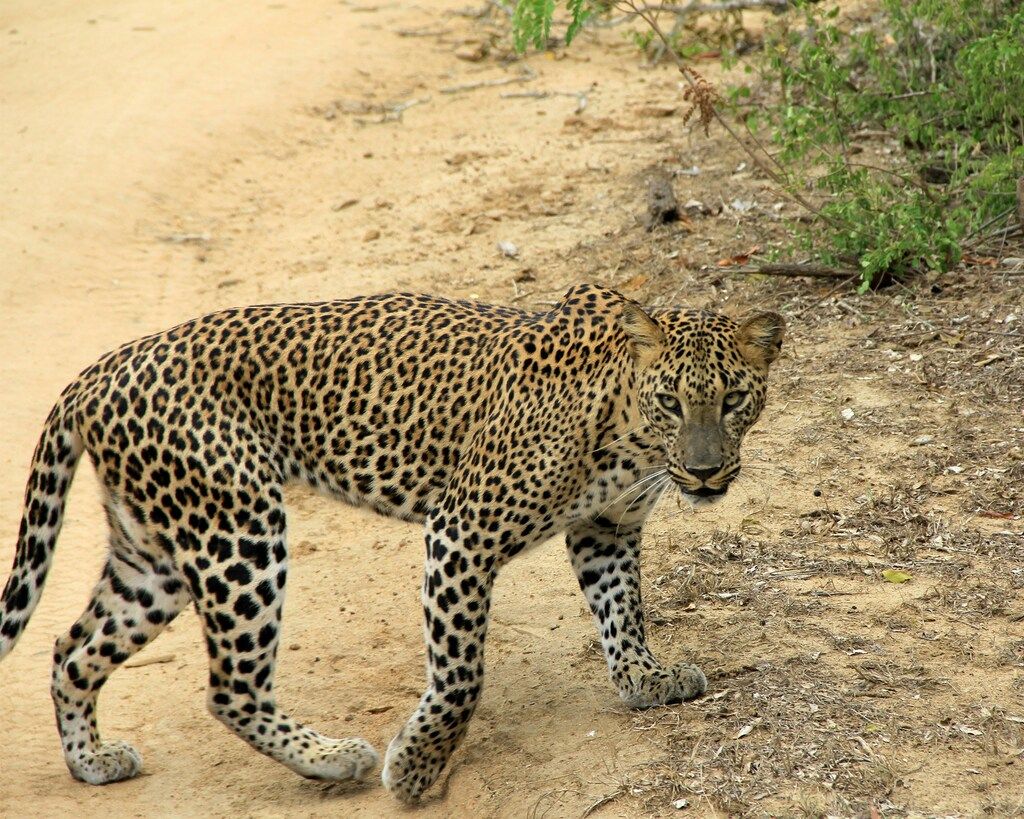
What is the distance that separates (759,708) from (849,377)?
323 cm

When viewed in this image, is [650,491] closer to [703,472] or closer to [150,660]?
[703,472]

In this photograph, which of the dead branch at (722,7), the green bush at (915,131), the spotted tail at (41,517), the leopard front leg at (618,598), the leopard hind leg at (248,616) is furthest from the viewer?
the dead branch at (722,7)

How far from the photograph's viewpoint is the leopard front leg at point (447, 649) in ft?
19.6

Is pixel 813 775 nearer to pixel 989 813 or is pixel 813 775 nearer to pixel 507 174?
pixel 989 813

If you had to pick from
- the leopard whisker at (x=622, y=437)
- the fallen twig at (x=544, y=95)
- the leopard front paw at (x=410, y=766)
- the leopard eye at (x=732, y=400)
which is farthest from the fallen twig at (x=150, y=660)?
the fallen twig at (x=544, y=95)

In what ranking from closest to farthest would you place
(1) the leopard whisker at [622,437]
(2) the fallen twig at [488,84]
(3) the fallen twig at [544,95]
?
(1) the leopard whisker at [622,437] → (3) the fallen twig at [544,95] → (2) the fallen twig at [488,84]

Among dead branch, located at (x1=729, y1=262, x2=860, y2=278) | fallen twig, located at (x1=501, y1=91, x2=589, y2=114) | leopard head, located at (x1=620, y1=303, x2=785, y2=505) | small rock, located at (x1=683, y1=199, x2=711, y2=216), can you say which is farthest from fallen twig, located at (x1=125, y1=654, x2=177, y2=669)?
fallen twig, located at (x1=501, y1=91, x2=589, y2=114)

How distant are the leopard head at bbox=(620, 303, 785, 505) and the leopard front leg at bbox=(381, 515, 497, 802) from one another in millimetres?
960

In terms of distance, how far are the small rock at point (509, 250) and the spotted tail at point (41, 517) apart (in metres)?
5.55

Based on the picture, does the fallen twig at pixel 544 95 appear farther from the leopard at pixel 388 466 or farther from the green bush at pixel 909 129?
the leopard at pixel 388 466

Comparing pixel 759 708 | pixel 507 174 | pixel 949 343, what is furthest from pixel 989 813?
pixel 507 174

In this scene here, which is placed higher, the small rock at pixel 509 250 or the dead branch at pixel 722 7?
the dead branch at pixel 722 7

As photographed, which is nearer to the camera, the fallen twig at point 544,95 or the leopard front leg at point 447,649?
the leopard front leg at point 447,649

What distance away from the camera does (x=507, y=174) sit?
42.1ft
